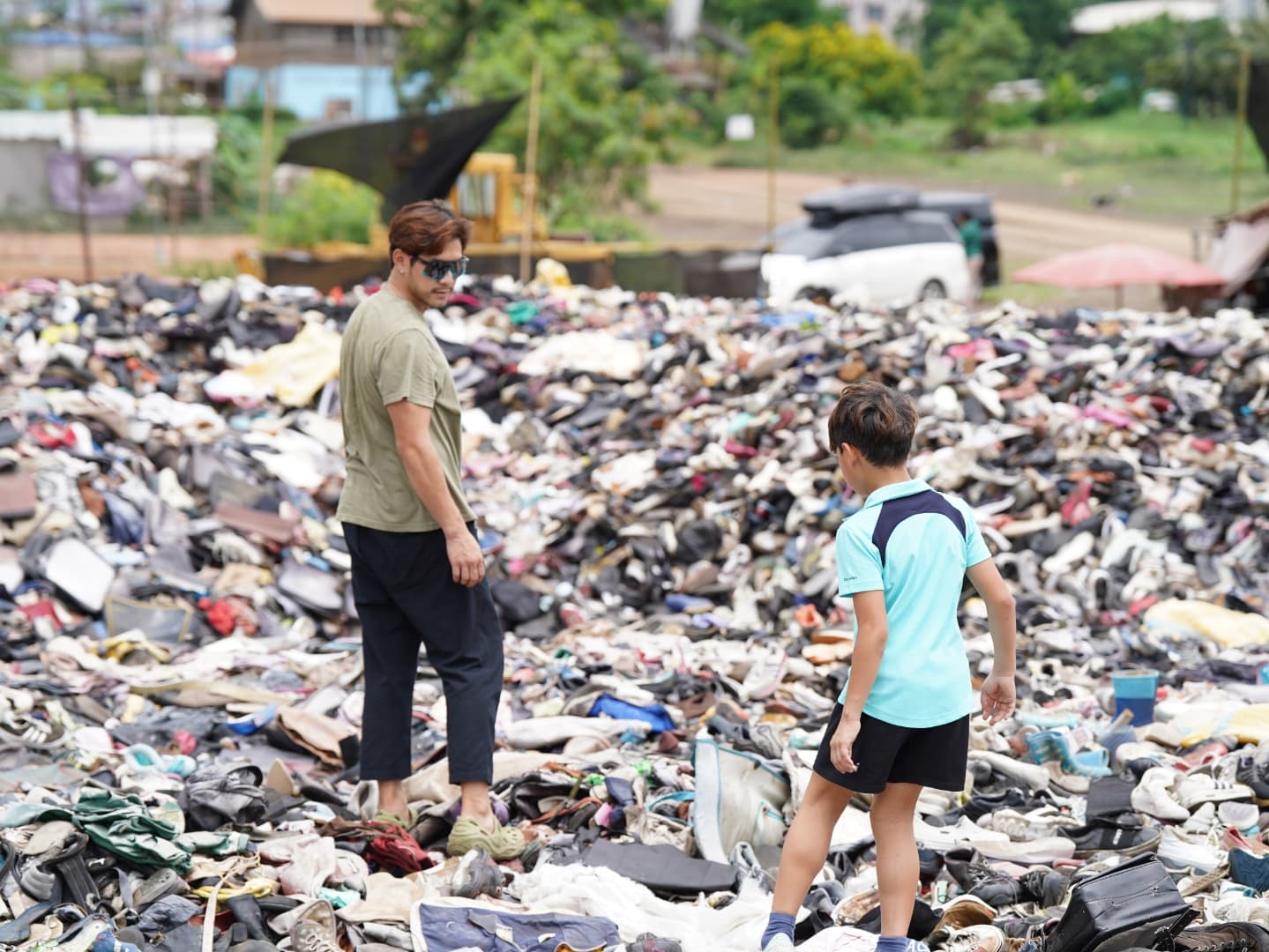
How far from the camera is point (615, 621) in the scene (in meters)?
6.69

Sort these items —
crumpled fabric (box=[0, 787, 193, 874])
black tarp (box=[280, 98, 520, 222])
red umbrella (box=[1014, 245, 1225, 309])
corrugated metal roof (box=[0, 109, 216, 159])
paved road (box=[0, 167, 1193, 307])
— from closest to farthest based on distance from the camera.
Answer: crumpled fabric (box=[0, 787, 193, 874]), red umbrella (box=[1014, 245, 1225, 309]), black tarp (box=[280, 98, 520, 222]), paved road (box=[0, 167, 1193, 307]), corrugated metal roof (box=[0, 109, 216, 159])

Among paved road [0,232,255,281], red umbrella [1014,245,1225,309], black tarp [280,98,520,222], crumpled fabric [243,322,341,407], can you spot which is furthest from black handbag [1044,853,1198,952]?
paved road [0,232,255,281]

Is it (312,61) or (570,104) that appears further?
(312,61)

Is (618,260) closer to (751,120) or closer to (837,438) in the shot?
(837,438)

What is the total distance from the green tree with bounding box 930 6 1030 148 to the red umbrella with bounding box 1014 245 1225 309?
979 inches

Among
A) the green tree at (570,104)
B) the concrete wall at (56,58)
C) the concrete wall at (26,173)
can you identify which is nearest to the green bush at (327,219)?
the green tree at (570,104)

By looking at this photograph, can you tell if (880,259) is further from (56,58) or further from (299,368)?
(56,58)

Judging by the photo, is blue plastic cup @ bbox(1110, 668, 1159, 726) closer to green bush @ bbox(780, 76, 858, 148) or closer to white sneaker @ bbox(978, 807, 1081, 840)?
white sneaker @ bbox(978, 807, 1081, 840)

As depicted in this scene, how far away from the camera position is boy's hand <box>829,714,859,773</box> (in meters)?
2.95

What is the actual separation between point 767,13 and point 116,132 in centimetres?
2584

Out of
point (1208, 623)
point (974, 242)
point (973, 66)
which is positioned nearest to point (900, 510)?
point (1208, 623)

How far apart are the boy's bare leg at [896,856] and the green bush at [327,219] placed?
20.4 metres

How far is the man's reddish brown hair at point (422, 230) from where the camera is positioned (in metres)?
3.75

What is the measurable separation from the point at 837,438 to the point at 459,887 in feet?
4.82
